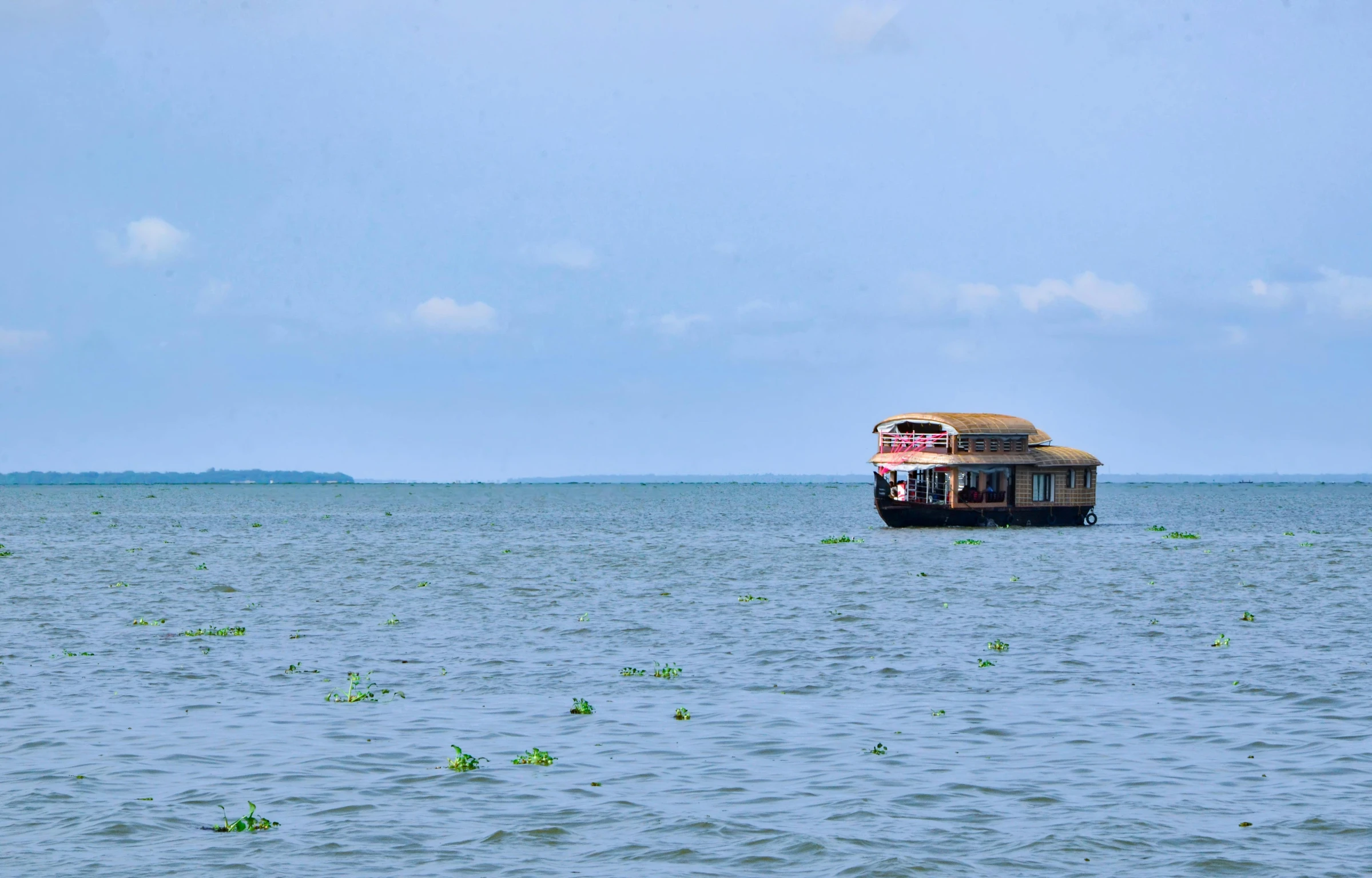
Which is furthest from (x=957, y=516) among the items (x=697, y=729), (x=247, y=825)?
(x=247, y=825)

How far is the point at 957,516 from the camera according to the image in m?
90.0

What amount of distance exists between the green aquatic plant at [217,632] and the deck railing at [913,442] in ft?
196

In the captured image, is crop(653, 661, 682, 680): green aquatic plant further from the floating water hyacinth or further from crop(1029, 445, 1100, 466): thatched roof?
crop(1029, 445, 1100, 466): thatched roof

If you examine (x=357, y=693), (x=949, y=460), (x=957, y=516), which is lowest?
(x=357, y=693)

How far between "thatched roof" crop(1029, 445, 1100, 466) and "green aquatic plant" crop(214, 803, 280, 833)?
265ft

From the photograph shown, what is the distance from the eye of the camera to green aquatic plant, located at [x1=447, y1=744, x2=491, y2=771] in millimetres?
18547

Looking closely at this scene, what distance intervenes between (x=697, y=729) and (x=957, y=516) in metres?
70.7

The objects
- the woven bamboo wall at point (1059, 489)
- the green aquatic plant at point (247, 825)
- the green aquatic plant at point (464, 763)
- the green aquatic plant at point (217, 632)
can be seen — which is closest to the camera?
the green aquatic plant at point (247, 825)

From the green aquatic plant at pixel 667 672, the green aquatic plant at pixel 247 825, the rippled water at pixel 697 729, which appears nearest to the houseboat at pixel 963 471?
the rippled water at pixel 697 729

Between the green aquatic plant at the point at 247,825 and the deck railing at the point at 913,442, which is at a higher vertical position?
the deck railing at the point at 913,442

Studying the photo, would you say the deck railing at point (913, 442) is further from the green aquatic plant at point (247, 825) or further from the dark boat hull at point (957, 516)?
the green aquatic plant at point (247, 825)

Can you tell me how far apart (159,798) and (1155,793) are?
41.3 ft

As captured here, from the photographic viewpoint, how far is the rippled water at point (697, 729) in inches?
592

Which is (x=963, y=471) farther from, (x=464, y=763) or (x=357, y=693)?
(x=464, y=763)
